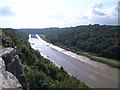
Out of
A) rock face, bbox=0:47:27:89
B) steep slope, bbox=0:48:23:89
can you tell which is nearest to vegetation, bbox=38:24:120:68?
rock face, bbox=0:47:27:89

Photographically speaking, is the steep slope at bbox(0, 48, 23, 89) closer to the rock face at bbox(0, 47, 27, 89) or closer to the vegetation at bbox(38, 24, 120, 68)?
the rock face at bbox(0, 47, 27, 89)

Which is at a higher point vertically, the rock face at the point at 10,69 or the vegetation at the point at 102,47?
the rock face at the point at 10,69

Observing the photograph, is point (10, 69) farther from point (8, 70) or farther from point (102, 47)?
point (102, 47)

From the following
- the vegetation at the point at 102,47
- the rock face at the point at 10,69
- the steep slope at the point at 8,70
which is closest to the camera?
the steep slope at the point at 8,70

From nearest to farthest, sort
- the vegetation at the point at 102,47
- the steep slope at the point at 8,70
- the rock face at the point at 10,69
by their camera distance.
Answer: the steep slope at the point at 8,70, the rock face at the point at 10,69, the vegetation at the point at 102,47

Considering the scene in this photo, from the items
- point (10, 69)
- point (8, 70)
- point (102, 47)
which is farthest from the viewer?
point (102, 47)

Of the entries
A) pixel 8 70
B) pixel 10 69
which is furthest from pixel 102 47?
pixel 8 70

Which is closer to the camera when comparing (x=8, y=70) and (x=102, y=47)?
(x=8, y=70)


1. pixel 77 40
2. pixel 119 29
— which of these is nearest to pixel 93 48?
pixel 119 29

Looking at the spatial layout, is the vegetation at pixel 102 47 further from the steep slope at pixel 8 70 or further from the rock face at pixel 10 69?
the steep slope at pixel 8 70

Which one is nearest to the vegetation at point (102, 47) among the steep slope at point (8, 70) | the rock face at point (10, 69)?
the rock face at point (10, 69)

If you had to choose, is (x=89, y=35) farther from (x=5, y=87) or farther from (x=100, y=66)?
(x=5, y=87)
